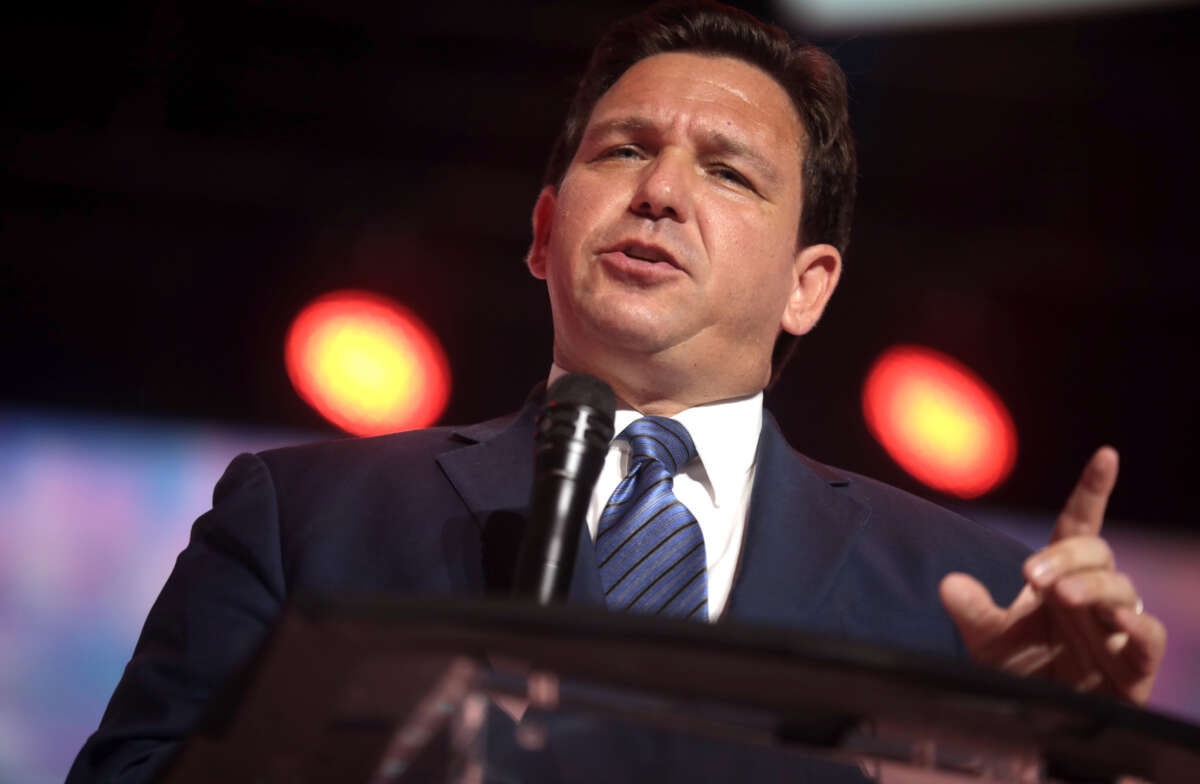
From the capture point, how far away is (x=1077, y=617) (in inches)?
51.3

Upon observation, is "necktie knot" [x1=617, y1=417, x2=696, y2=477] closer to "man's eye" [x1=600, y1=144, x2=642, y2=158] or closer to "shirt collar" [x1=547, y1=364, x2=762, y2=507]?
"shirt collar" [x1=547, y1=364, x2=762, y2=507]

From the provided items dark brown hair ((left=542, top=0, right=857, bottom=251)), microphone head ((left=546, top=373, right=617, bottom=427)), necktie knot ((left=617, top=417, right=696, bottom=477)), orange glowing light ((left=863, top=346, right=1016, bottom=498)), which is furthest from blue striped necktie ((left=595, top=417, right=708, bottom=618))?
orange glowing light ((left=863, top=346, right=1016, bottom=498))

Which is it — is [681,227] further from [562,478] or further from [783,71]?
[562,478]

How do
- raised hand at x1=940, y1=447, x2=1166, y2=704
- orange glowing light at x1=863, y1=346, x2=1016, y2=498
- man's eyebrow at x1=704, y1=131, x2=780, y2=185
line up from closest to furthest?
raised hand at x1=940, y1=447, x2=1166, y2=704, man's eyebrow at x1=704, y1=131, x2=780, y2=185, orange glowing light at x1=863, y1=346, x2=1016, y2=498

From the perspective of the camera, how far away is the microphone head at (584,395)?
56.3 inches

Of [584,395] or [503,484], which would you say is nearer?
[584,395]

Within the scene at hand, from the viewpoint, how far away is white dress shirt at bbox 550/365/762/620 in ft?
6.33

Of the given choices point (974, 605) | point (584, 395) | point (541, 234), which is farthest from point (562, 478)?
point (541, 234)

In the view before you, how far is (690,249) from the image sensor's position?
6.87 feet

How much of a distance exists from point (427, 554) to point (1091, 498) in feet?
3.01

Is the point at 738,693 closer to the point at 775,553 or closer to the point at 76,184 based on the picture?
the point at 775,553

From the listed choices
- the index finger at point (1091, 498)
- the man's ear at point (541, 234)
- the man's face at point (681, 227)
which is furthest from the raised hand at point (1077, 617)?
the man's ear at point (541, 234)

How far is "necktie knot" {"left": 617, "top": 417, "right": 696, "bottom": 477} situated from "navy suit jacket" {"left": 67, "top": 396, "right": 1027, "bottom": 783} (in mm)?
137

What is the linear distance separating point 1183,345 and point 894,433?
0.98m
